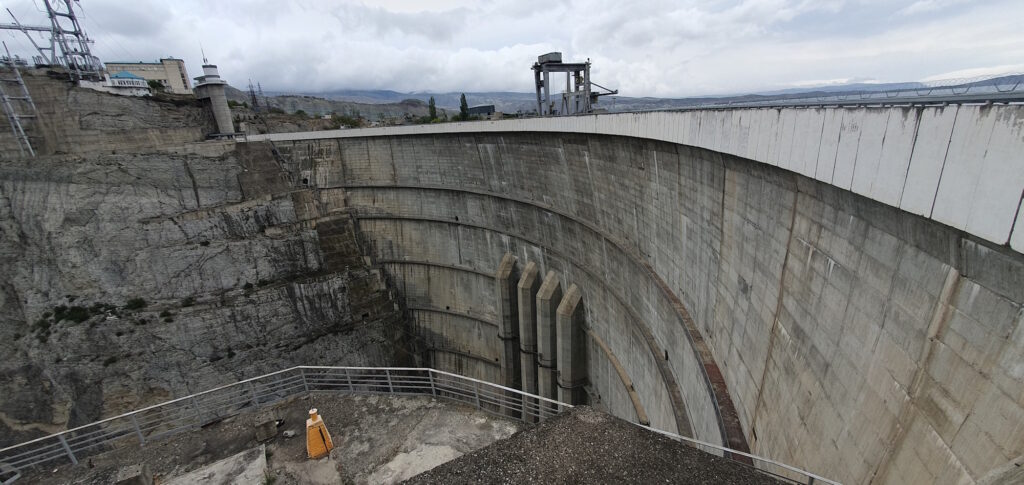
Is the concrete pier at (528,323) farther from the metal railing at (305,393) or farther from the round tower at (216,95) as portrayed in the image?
the round tower at (216,95)

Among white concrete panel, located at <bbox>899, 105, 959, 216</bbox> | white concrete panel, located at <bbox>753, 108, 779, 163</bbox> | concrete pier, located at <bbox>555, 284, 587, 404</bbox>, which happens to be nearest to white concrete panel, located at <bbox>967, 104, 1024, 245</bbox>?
white concrete panel, located at <bbox>899, 105, 959, 216</bbox>

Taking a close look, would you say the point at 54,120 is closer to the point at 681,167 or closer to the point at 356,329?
the point at 356,329

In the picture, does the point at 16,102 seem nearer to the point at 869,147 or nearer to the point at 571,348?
the point at 571,348

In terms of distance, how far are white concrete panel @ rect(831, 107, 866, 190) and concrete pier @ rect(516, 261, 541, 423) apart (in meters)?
16.2

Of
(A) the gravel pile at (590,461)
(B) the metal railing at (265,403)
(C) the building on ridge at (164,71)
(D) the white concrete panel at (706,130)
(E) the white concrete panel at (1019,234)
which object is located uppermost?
(C) the building on ridge at (164,71)

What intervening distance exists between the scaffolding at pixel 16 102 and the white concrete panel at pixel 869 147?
3794 centimetres

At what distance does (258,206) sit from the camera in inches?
985

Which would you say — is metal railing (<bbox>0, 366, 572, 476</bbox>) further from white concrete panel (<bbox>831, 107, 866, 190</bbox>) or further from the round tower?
Result: the round tower

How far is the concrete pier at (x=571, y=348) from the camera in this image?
17.0 m

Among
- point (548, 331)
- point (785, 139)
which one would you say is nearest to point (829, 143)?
point (785, 139)

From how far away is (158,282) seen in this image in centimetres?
2284

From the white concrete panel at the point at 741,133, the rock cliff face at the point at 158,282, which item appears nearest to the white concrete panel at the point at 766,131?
the white concrete panel at the point at 741,133

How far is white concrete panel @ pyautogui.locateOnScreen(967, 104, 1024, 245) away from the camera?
2293 mm

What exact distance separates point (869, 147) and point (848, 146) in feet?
0.80
